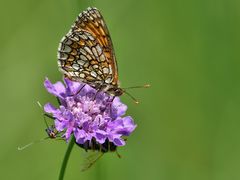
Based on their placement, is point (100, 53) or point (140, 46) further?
point (140, 46)

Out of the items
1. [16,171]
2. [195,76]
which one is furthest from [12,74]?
[195,76]

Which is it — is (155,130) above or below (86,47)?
→ below

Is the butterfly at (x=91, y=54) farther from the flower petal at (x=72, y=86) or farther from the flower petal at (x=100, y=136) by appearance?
the flower petal at (x=100, y=136)

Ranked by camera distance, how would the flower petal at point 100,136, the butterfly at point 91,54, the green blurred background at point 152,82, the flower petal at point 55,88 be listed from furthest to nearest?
the green blurred background at point 152,82, the butterfly at point 91,54, the flower petal at point 55,88, the flower petal at point 100,136

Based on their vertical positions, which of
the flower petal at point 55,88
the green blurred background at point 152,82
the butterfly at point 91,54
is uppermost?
the butterfly at point 91,54

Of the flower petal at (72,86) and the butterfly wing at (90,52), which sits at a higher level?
the butterfly wing at (90,52)

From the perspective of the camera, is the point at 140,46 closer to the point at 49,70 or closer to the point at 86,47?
the point at 49,70

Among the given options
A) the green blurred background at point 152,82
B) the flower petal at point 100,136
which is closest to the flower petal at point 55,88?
the flower petal at point 100,136
